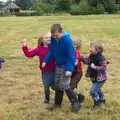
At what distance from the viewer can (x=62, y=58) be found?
189 inches

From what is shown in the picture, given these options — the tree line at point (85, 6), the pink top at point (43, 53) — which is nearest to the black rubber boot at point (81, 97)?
the pink top at point (43, 53)

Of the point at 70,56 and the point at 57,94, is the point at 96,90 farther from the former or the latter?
the point at 70,56

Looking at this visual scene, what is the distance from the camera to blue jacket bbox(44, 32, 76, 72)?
465cm

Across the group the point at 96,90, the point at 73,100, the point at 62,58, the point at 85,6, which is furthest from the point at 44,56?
the point at 85,6

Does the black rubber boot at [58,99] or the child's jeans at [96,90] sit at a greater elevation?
the child's jeans at [96,90]

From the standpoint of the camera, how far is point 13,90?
20.6 feet

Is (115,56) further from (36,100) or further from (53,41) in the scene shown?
(53,41)

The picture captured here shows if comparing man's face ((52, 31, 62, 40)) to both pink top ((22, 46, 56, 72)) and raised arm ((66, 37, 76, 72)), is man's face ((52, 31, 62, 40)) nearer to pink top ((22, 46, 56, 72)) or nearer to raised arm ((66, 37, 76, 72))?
raised arm ((66, 37, 76, 72))

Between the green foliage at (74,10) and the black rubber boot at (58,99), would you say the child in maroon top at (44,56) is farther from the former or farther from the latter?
the green foliage at (74,10)

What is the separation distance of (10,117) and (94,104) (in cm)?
127

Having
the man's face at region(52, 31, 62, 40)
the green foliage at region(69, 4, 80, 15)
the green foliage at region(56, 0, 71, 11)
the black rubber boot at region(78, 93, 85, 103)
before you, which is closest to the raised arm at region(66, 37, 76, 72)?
the man's face at region(52, 31, 62, 40)

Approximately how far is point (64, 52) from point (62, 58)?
0.34 ft

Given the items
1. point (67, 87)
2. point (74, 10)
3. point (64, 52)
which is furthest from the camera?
point (74, 10)

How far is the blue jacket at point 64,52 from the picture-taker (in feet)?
15.3
